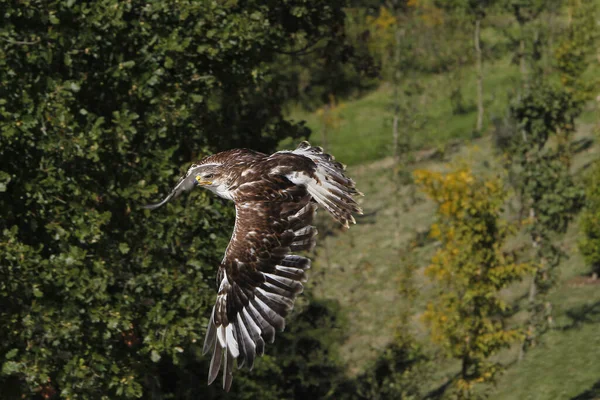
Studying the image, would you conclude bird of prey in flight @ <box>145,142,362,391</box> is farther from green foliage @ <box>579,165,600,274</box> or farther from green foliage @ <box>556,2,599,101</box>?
green foliage @ <box>556,2,599,101</box>

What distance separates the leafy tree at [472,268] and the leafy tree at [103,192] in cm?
642

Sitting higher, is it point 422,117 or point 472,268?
point 472,268

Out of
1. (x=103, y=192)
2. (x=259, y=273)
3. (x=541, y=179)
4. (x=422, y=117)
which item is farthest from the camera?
(x=422, y=117)

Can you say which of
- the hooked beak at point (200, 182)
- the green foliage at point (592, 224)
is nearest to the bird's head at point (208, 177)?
the hooked beak at point (200, 182)

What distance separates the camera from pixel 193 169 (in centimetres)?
934

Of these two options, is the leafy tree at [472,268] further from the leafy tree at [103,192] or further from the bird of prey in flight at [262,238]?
the bird of prey in flight at [262,238]

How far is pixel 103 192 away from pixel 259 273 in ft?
15.3

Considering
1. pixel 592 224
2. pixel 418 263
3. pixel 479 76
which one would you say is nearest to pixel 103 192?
A: pixel 592 224

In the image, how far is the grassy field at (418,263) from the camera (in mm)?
20938

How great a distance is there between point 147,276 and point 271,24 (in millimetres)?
4715

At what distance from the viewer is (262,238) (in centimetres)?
815

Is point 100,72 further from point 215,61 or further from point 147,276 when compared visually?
point 147,276

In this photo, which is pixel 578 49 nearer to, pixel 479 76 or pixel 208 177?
pixel 479 76

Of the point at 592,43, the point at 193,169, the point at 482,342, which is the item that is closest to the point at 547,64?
the point at 592,43
